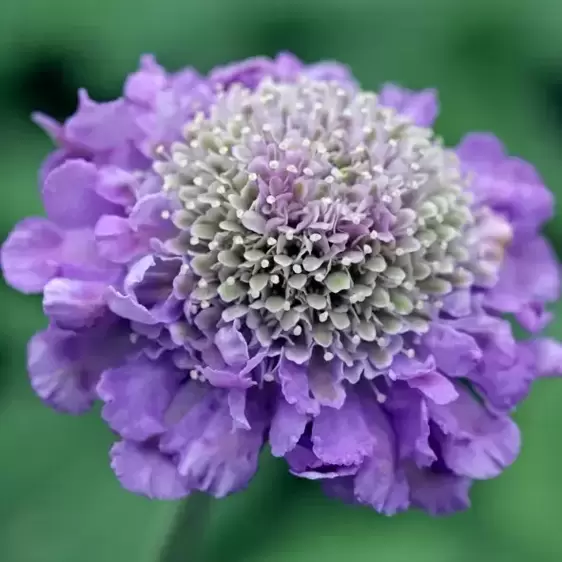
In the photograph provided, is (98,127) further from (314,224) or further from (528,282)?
(528,282)

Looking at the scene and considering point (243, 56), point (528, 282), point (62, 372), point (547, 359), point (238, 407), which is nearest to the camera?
point (238, 407)

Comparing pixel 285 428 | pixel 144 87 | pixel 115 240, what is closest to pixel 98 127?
pixel 144 87

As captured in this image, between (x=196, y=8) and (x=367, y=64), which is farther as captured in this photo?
(x=367, y=64)

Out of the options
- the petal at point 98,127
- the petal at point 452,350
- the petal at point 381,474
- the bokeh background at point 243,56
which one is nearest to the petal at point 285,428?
the petal at point 381,474

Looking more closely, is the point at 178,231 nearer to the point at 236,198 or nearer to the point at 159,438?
the point at 236,198

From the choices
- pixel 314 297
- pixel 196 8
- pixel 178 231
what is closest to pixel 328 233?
pixel 314 297

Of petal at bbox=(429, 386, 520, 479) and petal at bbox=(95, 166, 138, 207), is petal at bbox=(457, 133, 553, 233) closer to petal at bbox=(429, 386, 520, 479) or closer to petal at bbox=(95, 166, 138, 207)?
petal at bbox=(429, 386, 520, 479)

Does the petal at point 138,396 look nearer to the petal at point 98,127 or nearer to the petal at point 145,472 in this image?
the petal at point 145,472
